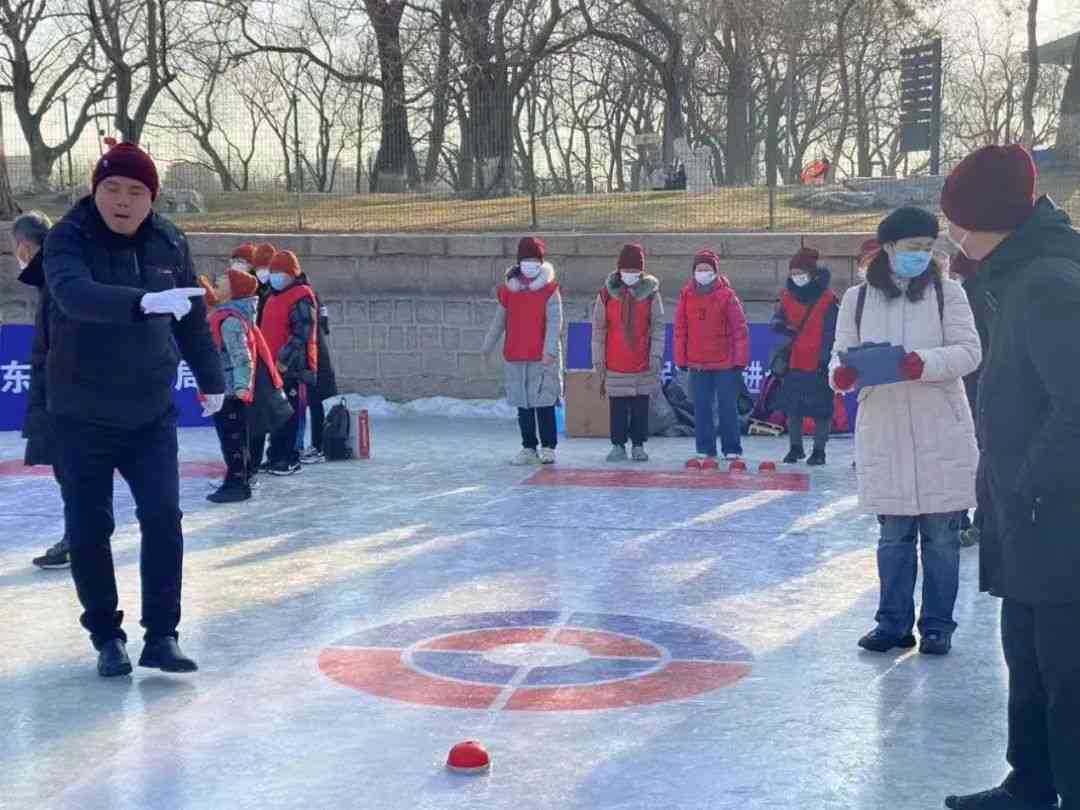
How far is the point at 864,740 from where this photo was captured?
5.18 metres

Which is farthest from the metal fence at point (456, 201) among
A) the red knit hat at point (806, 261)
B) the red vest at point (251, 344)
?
the red vest at point (251, 344)

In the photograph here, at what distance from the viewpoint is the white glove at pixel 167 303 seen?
5570 millimetres

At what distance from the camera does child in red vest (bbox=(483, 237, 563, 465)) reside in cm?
1164

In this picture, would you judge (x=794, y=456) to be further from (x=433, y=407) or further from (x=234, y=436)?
(x=433, y=407)

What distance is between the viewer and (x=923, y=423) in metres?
6.22

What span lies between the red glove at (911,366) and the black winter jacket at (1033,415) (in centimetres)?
174

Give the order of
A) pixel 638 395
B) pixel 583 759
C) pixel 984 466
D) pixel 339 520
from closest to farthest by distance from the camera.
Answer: pixel 984 466
pixel 583 759
pixel 339 520
pixel 638 395

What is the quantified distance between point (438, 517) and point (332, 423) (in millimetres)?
2879

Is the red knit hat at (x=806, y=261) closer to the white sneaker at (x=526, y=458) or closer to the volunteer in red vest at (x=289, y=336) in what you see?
the white sneaker at (x=526, y=458)

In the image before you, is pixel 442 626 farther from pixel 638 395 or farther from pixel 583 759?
pixel 638 395

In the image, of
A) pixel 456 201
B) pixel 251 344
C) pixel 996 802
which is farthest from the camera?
pixel 456 201

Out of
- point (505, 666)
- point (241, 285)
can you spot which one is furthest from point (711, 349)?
point (505, 666)

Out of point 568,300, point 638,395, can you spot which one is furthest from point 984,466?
point 568,300

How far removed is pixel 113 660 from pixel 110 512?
57 cm
